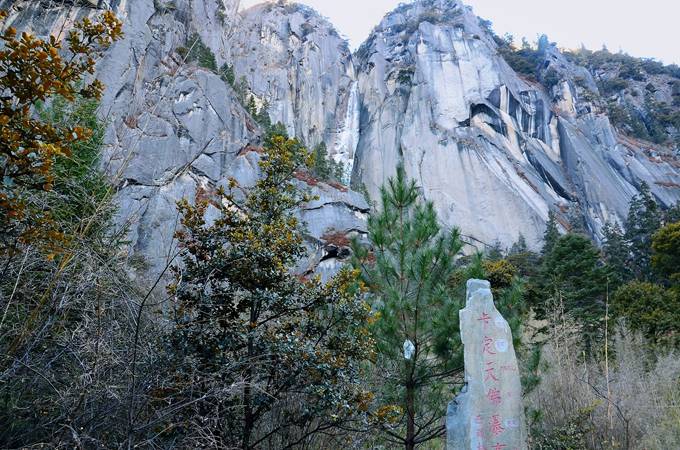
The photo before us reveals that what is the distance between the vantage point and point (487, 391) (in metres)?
4.36

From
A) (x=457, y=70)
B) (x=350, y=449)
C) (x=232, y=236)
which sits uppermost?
(x=457, y=70)

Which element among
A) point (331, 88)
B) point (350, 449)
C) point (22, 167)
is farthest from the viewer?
point (331, 88)

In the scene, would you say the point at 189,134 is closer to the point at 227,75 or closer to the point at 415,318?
the point at 227,75

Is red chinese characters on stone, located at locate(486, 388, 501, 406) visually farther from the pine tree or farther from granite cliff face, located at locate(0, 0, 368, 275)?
the pine tree

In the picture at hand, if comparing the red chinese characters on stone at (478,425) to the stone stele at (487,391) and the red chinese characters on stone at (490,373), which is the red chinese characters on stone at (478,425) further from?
the red chinese characters on stone at (490,373)

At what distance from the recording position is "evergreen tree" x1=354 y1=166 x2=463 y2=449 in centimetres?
529

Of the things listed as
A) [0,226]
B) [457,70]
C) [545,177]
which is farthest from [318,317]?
[457,70]

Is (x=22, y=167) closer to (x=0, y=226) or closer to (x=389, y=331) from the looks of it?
(x=0, y=226)

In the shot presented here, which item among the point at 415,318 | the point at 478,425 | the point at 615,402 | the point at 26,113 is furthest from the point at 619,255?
the point at 26,113

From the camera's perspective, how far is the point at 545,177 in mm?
35969

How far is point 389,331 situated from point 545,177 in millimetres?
34219

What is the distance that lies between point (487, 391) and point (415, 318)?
3.85 feet

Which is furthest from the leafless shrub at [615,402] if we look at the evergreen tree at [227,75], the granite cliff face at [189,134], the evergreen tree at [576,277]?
the evergreen tree at [227,75]

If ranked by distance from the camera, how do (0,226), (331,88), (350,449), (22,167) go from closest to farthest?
1. (22,167)
2. (0,226)
3. (350,449)
4. (331,88)
